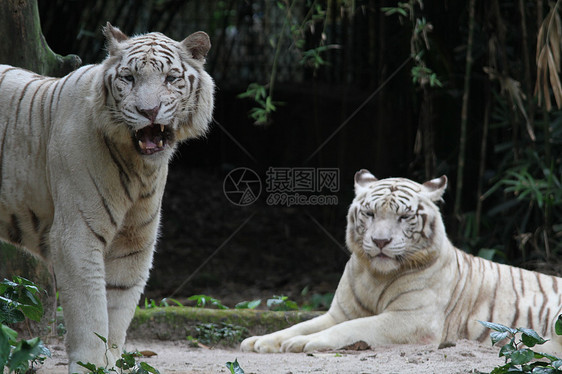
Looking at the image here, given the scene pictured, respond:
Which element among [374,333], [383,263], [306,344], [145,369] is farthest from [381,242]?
[145,369]

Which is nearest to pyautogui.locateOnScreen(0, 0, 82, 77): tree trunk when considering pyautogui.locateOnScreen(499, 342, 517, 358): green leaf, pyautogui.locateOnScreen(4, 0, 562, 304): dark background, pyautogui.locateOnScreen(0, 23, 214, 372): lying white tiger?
pyautogui.locateOnScreen(0, 23, 214, 372): lying white tiger

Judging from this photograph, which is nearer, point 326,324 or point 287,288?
point 326,324

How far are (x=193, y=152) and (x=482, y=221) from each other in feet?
11.9

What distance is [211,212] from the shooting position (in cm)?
759

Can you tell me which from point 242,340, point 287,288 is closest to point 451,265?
point 242,340

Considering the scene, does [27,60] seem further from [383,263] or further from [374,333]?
[374,333]

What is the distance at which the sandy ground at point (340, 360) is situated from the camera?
3.14 metres

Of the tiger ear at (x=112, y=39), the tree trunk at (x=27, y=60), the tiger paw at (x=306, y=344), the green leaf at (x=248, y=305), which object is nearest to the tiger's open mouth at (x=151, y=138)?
the tiger ear at (x=112, y=39)

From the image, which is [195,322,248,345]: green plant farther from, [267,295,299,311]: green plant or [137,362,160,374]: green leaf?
[137,362,160,374]: green leaf

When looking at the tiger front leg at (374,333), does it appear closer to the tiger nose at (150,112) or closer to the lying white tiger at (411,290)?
the lying white tiger at (411,290)

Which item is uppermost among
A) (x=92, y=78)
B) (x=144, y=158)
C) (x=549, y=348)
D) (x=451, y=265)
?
(x=92, y=78)

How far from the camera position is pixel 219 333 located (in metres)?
4.23

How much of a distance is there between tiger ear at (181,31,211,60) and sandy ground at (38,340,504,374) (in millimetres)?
1241

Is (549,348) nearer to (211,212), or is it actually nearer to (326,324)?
(326,324)
